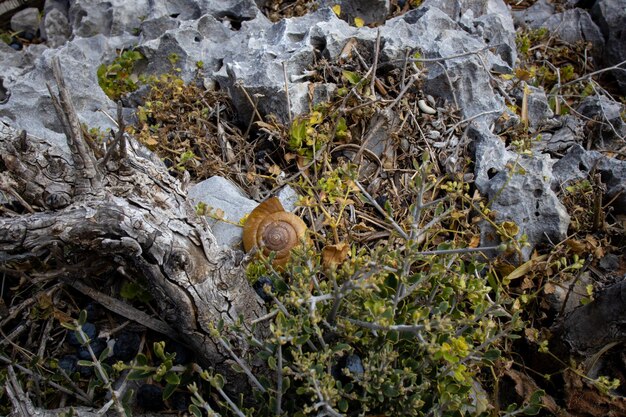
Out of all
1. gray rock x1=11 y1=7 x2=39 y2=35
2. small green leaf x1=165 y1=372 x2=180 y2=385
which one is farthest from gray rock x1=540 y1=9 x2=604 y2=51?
gray rock x1=11 y1=7 x2=39 y2=35

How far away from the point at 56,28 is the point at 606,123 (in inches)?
170

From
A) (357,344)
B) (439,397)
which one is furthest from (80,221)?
(439,397)

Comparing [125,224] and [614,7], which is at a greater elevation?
[614,7]

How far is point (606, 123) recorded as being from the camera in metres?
3.63

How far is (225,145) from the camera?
3.48 metres

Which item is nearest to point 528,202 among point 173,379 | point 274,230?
point 274,230

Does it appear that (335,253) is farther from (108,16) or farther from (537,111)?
(108,16)

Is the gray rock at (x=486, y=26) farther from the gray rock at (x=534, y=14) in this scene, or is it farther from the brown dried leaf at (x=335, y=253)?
the brown dried leaf at (x=335, y=253)

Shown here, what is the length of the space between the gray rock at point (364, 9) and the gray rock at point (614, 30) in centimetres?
182

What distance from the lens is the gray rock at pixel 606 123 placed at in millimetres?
3629

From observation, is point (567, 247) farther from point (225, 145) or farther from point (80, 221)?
point (80, 221)

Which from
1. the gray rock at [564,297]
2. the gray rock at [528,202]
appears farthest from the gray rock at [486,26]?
the gray rock at [564,297]

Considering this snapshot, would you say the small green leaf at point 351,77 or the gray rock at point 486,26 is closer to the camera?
the small green leaf at point 351,77

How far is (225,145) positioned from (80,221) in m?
1.40
